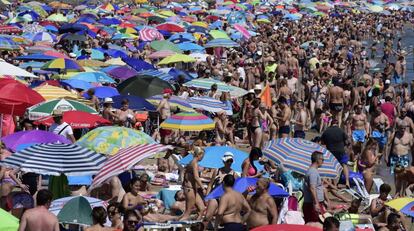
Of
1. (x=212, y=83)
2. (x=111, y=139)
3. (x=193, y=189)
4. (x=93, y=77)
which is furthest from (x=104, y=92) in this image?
(x=193, y=189)

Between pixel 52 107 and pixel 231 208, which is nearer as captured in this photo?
pixel 231 208

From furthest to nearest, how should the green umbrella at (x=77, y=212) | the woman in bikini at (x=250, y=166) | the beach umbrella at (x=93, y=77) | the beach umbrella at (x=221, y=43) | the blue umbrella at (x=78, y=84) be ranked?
the beach umbrella at (x=221, y=43) → the beach umbrella at (x=93, y=77) → the blue umbrella at (x=78, y=84) → the woman in bikini at (x=250, y=166) → the green umbrella at (x=77, y=212)

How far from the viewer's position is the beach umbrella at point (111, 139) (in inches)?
390

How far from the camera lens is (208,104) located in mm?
14508

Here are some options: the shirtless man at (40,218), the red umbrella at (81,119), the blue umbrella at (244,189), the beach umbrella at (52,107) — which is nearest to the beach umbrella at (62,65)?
the beach umbrella at (52,107)

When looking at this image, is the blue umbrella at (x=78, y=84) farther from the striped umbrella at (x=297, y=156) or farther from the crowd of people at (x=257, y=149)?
the striped umbrella at (x=297, y=156)

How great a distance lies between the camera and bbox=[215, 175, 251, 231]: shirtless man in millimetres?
8328

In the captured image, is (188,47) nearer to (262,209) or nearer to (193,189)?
(193,189)

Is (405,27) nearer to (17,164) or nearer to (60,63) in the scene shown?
(60,63)

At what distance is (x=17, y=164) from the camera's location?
825 centimetres

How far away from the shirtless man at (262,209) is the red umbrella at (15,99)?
12.5 ft

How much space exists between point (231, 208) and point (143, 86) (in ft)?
22.9

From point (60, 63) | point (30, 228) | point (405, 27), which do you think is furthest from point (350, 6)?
point (30, 228)

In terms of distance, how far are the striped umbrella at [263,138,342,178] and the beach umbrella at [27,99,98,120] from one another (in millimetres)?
2851
